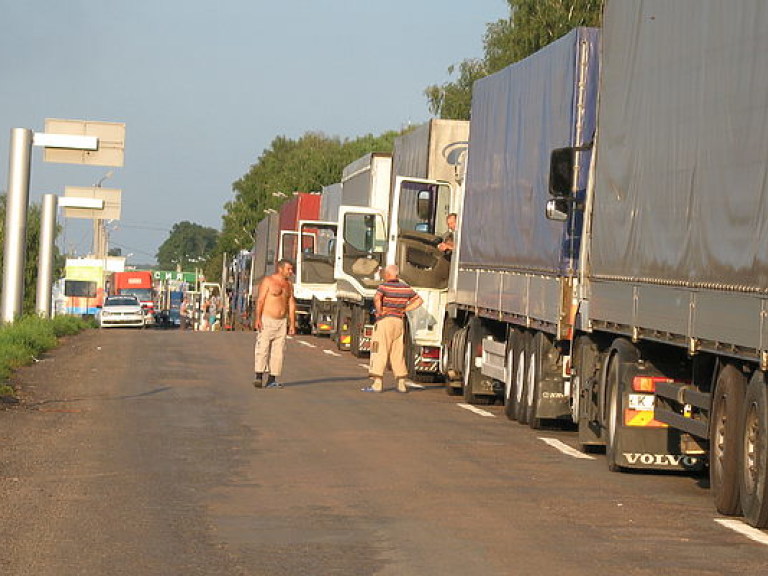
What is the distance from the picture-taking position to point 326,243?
144 ft

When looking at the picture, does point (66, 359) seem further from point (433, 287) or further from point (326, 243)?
point (326, 243)

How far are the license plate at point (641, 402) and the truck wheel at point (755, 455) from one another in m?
2.51

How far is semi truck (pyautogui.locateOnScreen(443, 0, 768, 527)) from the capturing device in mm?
10625

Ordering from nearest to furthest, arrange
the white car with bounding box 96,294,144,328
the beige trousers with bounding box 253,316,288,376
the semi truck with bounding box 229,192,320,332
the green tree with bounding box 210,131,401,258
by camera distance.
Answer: the beige trousers with bounding box 253,316,288,376 → the semi truck with bounding box 229,192,320,332 → the white car with bounding box 96,294,144,328 → the green tree with bounding box 210,131,401,258

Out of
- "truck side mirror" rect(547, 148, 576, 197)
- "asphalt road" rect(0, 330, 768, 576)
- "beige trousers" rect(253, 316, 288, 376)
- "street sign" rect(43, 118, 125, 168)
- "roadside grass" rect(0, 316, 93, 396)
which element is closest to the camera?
"asphalt road" rect(0, 330, 768, 576)

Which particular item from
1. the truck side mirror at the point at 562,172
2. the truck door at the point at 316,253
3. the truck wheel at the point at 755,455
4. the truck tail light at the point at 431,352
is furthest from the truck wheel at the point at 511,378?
the truck door at the point at 316,253

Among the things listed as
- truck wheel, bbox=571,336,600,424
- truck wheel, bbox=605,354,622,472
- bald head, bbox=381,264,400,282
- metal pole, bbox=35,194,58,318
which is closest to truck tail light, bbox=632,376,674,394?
truck wheel, bbox=605,354,622,472

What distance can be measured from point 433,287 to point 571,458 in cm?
993

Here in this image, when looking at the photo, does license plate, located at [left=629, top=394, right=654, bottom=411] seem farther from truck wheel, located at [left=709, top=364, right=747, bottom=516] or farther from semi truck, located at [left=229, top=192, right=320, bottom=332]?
semi truck, located at [left=229, top=192, right=320, bottom=332]

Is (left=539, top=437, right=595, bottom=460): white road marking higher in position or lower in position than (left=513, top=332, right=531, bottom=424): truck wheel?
lower

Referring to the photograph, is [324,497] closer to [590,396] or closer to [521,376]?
[590,396]

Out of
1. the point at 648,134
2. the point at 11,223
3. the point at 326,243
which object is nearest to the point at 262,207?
the point at 326,243

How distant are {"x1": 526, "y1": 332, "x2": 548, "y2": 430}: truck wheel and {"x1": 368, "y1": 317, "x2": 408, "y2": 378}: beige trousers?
5.49m

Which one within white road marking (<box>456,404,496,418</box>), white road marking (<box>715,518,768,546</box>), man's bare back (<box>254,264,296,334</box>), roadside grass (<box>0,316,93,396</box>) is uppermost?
man's bare back (<box>254,264,296,334</box>)
